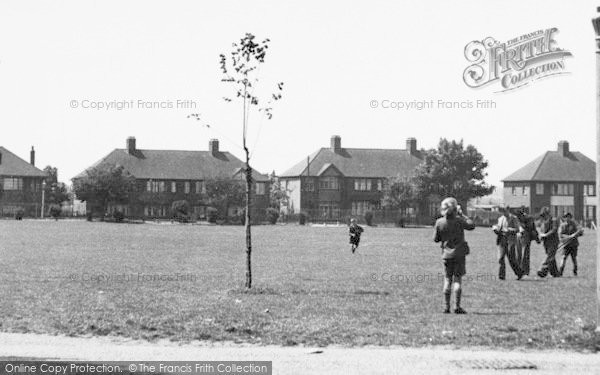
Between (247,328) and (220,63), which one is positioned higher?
(220,63)

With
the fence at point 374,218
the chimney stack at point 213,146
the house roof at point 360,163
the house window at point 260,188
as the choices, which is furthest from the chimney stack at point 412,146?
the chimney stack at point 213,146

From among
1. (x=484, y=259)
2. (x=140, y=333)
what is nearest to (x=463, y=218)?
(x=140, y=333)

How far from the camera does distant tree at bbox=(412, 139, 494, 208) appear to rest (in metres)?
89.1

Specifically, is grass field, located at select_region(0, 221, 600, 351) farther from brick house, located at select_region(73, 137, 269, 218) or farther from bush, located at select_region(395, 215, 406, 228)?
brick house, located at select_region(73, 137, 269, 218)

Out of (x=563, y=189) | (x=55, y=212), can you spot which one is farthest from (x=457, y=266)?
(x=563, y=189)

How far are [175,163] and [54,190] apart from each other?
93.1 ft

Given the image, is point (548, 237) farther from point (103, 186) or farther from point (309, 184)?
point (309, 184)

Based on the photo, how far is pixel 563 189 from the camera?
317 ft

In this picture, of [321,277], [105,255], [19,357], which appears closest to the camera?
[19,357]

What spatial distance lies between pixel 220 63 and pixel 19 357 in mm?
8838

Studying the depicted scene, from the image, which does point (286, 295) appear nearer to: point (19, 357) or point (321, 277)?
point (321, 277)

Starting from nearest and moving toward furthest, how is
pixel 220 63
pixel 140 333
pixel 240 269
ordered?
1. pixel 140 333
2. pixel 220 63
3. pixel 240 269

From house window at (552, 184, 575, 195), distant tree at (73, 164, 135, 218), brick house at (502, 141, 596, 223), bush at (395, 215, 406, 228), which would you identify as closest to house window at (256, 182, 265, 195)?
distant tree at (73, 164, 135, 218)

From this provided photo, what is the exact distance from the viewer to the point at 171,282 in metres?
17.6
